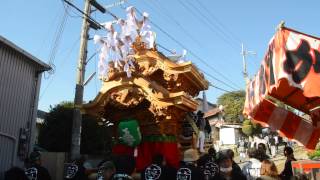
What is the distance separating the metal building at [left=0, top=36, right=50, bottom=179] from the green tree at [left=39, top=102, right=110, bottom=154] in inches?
212

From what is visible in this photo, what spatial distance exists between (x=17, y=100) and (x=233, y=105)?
32.0 m

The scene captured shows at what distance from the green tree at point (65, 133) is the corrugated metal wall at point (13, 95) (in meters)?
5.55

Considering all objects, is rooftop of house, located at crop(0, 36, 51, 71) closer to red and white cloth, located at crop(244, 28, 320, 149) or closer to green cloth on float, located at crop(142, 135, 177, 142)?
green cloth on float, located at crop(142, 135, 177, 142)

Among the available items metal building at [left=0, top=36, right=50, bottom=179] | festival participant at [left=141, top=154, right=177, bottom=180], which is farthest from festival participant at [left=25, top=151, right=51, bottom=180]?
metal building at [left=0, top=36, right=50, bottom=179]

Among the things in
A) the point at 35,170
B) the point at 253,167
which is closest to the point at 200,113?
the point at 253,167

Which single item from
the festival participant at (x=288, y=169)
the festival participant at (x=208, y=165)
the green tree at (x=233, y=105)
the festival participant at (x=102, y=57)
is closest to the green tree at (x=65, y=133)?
the festival participant at (x=102, y=57)

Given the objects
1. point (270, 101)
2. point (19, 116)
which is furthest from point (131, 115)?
point (270, 101)

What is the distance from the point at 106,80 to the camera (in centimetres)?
884

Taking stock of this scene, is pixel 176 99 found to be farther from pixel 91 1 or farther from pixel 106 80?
pixel 91 1

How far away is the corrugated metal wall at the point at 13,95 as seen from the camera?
8727mm

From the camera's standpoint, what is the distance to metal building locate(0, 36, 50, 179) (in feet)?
28.7

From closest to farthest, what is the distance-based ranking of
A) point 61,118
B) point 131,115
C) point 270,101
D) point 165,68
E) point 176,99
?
point 270,101, point 176,99, point 165,68, point 131,115, point 61,118

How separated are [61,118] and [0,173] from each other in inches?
275

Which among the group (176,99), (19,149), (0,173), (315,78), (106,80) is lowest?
(0,173)
